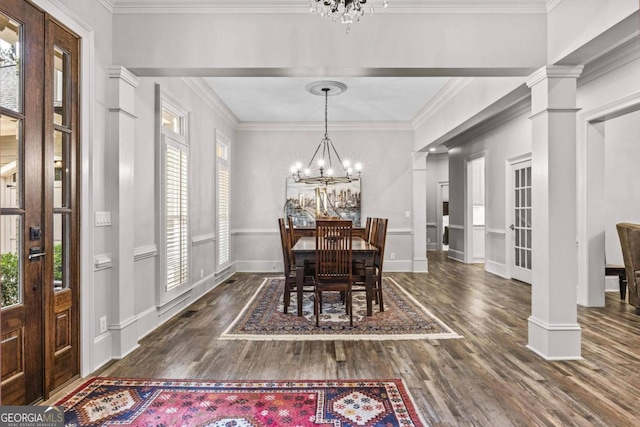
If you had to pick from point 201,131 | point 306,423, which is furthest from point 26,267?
point 201,131

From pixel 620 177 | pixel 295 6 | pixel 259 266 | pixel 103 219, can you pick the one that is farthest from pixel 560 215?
pixel 259 266

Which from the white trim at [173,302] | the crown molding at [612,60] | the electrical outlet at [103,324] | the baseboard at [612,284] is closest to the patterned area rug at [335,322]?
the white trim at [173,302]

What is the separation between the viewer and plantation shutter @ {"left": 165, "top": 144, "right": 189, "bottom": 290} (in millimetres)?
3859

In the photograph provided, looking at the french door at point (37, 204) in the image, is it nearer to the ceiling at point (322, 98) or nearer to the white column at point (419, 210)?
the ceiling at point (322, 98)

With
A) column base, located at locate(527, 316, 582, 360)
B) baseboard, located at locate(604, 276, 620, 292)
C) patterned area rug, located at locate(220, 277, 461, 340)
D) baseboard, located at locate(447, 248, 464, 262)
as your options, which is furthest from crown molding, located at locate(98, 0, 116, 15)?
baseboard, located at locate(447, 248, 464, 262)

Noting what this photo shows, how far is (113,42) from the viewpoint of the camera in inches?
112

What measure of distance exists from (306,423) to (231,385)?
0.67 metres

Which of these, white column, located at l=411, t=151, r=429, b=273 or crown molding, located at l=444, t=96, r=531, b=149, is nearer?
crown molding, located at l=444, t=96, r=531, b=149

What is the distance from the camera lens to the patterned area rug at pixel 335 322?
3.34 meters

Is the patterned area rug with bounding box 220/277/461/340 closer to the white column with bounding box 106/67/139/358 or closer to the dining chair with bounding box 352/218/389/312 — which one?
the dining chair with bounding box 352/218/389/312

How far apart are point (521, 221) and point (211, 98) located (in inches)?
207

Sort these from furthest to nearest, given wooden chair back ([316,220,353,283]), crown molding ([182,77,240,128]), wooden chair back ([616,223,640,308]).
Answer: crown molding ([182,77,240,128])
wooden chair back ([616,223,640,308])
wooden chair back ([316,220,353,283])

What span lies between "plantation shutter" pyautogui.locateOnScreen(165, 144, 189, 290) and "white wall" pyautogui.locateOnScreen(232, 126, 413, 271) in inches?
101

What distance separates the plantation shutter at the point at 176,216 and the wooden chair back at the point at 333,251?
1.62 metres
